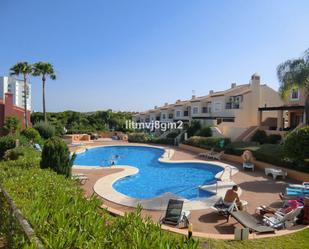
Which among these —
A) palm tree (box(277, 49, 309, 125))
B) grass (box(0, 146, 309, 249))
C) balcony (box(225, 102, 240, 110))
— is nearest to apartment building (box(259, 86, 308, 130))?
balcony (box(225, 102, 240, 110))

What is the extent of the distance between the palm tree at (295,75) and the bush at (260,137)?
620 centimetres

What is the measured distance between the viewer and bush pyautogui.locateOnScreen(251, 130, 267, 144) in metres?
29.9

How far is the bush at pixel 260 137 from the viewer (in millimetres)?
29850

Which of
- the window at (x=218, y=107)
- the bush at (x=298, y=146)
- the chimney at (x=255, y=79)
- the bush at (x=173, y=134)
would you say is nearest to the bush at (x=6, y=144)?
the bush at (x=298, y=146)

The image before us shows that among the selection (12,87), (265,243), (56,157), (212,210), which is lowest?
(212,210)

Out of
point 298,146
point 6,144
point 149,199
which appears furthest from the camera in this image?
point 6,144

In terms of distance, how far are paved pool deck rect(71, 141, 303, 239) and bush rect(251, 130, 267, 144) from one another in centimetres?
788

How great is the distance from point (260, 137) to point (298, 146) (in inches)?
525

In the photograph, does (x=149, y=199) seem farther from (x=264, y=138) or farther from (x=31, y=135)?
(x=264, y=138)

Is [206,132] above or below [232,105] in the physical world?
below

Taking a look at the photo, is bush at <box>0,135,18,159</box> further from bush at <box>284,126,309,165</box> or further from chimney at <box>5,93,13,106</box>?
bush at <box>284,126,309,165</box>

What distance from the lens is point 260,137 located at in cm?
3027

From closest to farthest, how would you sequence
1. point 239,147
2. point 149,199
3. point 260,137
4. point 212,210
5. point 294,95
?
point 212,210, point 149,199, point 239,147, point 260,137, point 294,95

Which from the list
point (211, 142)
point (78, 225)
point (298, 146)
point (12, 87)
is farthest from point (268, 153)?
point (12, 87)
